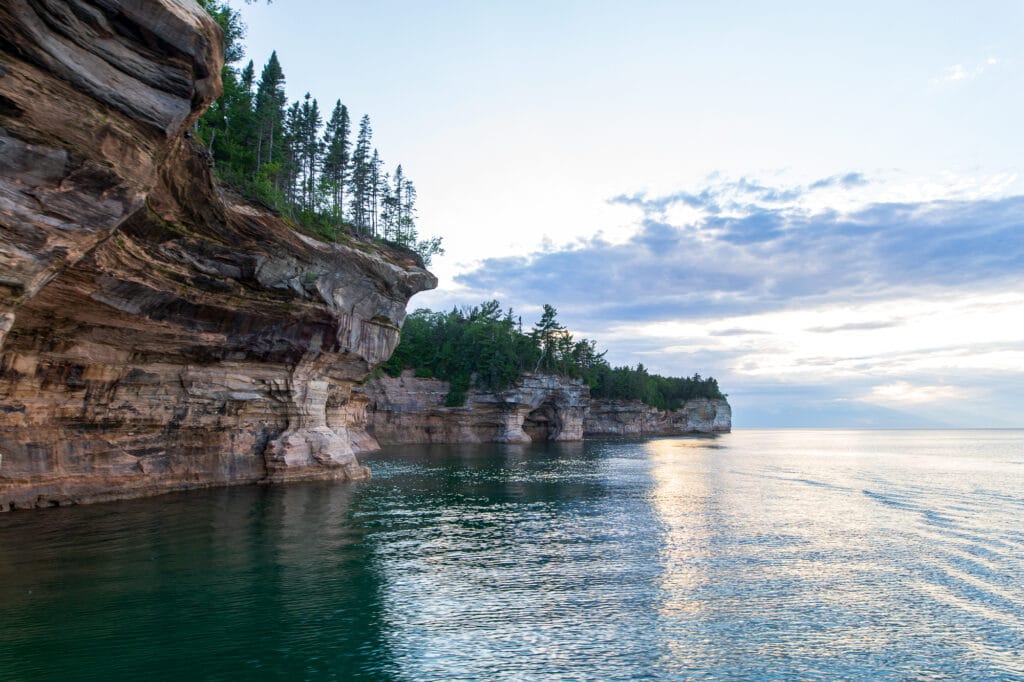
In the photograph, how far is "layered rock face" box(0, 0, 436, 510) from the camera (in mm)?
13641

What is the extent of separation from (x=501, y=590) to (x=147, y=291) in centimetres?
1763

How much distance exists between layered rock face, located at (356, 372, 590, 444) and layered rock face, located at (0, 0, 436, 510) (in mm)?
34368

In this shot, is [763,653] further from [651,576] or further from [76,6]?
[76,6]

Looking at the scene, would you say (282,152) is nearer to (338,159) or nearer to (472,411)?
(338,159)

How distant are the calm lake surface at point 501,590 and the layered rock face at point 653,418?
9179 centimetres

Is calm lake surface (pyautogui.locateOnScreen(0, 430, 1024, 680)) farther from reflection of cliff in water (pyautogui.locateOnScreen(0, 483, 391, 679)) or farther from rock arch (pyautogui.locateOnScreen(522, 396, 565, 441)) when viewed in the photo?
rock arch (pyautogui.locateOnScreen(522, 396, 565, 441))

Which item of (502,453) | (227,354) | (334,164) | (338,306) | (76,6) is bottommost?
(502,453)

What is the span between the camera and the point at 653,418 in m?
137

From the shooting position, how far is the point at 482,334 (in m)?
85.2

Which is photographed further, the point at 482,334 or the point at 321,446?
the point at 482,334

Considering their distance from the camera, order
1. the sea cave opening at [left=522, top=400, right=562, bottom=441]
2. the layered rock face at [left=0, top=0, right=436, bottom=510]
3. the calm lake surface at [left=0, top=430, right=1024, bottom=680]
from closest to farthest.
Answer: the calm lake surface at [left=0, top=430, right=1024, bottom=680], the layered rock face at [left=0, top=0, right=436, bottom=510], the sea cave opening at [left=522, top=400, right=562, bottom=441]

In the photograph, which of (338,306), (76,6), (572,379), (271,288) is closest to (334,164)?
(338,306)

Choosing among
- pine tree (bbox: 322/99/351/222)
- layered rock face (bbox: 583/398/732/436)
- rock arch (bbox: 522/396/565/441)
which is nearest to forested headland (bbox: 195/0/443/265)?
pine tree (bbox: 322/99/351/222)

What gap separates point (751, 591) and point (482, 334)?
70.4 metres
